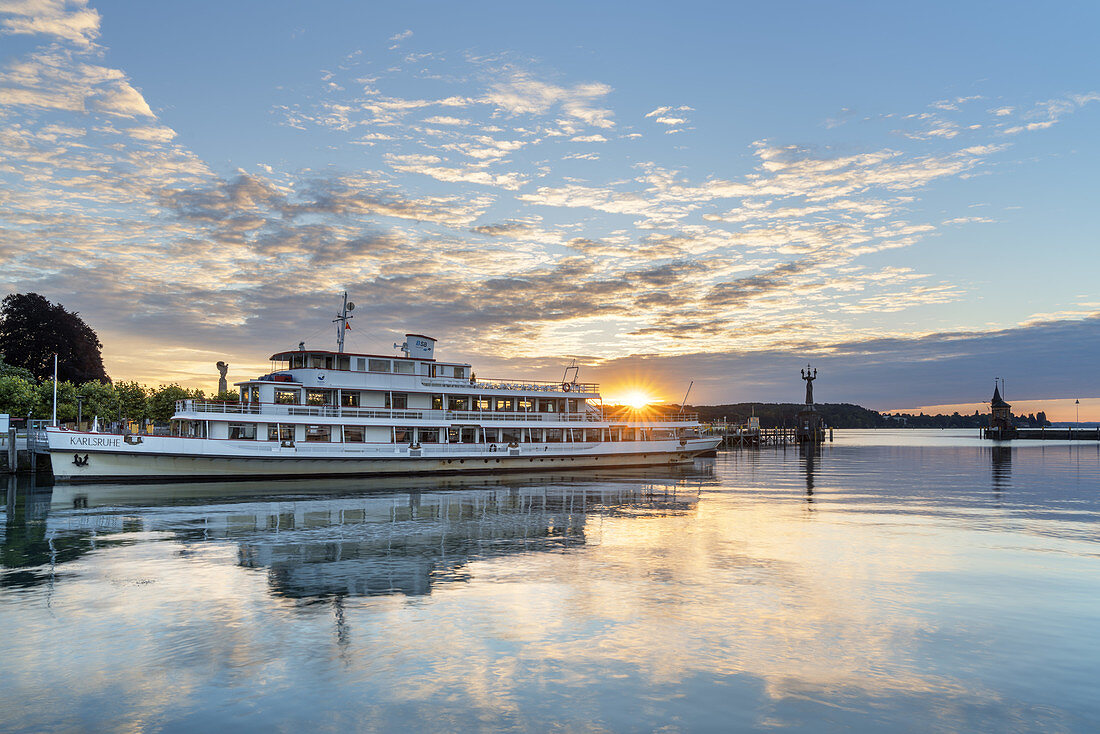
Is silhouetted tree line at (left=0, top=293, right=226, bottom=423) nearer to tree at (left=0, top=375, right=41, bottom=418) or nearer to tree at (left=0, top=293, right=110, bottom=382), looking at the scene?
tree at (left=0, top=293, right=110, bottom=382)

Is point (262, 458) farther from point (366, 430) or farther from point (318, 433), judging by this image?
point (366, 430)

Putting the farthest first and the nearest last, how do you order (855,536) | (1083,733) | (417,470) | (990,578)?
(417,470)
(855,536)
(990,578)
(1083,733)

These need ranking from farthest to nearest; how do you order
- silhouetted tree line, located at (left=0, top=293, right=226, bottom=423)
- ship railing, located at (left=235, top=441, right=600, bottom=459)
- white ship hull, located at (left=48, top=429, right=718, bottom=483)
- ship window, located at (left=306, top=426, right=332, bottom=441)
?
silhouetted tree line, located at (left=0, top=293, right=226, bottom=423) → ship window, located at (left=306, top=426, right=332, bottom=441) → ship railing, located at (left=235, top=441, right=600, bottom=459) → white ship hull, located at (left=48, top=429, right=718, bottom=483)

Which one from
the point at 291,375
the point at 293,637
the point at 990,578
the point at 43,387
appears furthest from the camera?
the point at 43,387

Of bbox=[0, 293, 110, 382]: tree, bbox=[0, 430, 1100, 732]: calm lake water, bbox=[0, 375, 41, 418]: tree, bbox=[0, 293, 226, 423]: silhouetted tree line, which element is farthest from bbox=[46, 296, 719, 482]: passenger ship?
bbox=[0, 293, 110, 382]: tree

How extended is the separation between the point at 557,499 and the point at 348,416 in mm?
18497

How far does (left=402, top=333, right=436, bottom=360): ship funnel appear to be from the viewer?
5150 centimetres

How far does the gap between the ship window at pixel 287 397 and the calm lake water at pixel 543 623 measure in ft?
59.4

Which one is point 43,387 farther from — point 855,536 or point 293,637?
point 855,536

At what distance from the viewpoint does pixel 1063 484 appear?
5056 cm

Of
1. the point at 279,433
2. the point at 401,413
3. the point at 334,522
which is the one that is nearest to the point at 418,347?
the point at 401,413

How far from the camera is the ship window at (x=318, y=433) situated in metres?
45.8

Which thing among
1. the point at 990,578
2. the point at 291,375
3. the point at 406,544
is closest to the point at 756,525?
the point at 990,578

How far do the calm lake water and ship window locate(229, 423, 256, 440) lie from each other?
14.5 m
